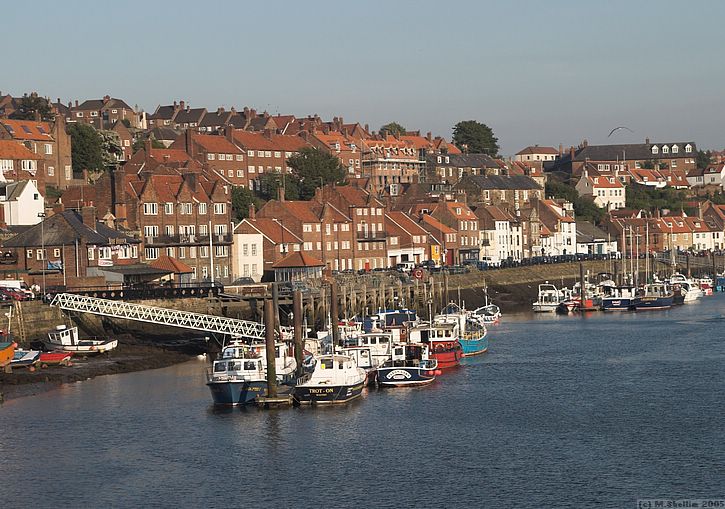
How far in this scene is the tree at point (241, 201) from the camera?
12375 cm

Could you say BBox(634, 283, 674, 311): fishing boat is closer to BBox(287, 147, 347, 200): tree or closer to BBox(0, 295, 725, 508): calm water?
BBox(287, 147, 347, 200): tree

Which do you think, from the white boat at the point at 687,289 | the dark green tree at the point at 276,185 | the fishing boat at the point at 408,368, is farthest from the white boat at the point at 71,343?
the white boat at the point at 687,289

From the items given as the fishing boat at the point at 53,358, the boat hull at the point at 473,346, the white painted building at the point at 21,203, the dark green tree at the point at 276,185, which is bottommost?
the boat hull at the point at 473,346

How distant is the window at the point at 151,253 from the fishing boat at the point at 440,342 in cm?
3207

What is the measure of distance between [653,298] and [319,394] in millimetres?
66600

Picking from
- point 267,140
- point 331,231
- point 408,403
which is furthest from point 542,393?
point 267,140

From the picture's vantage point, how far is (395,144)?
7067 inches

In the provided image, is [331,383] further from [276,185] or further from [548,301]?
[276,185]

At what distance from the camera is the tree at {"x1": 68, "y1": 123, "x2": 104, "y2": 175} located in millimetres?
128875

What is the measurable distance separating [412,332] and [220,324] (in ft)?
38.8

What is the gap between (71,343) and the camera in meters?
71.5

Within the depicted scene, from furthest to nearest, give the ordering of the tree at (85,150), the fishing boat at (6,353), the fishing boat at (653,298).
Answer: the tree at (85,150) < the fishing boat at (653,298) < the fishing boat at (6,353)

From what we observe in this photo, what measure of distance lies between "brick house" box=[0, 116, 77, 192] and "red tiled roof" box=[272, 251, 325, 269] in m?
27.6

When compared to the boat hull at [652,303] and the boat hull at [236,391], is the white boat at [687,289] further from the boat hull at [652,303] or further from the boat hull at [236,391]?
the boat hull at [236,391]
